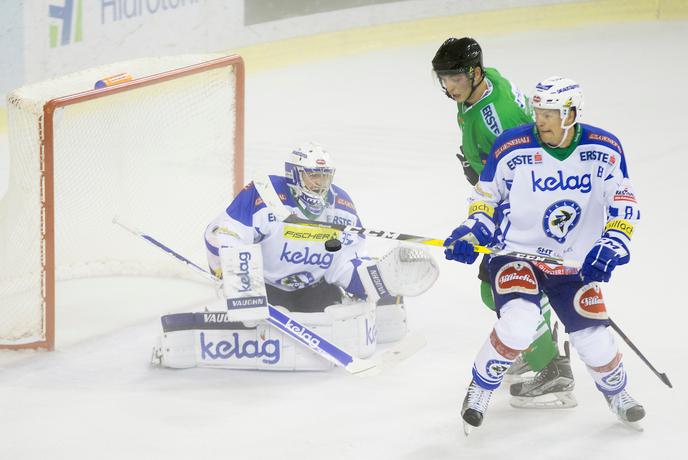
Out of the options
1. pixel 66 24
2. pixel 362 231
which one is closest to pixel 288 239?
pixel 362 231

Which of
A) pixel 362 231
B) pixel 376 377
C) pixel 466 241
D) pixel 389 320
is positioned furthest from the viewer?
pixel 389 320

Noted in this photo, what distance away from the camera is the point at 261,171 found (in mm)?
7238

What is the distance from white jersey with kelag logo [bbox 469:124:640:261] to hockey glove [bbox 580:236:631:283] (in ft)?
0.15

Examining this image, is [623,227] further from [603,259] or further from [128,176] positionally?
[128,176]

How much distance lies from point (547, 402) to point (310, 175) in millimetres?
1157

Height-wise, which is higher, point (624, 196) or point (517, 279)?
point (624, 196)

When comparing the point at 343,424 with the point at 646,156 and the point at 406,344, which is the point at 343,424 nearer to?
the point at 406,344

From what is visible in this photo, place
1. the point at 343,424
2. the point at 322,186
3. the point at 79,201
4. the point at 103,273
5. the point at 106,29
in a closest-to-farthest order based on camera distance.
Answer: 1. the point at 343,424
2. the point at 322,186
3. the point at 79,201
4. the point at 103,273
5. the point at 106,29

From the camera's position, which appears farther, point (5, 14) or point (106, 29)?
point (106, 29)

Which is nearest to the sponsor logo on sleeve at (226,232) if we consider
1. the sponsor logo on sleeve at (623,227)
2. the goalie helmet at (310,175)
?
the goalie helmet at (310,175)

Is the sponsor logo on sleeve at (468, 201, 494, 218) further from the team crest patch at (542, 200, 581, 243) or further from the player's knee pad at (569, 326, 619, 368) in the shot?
the player's knee pad at (569, 326, 619, 368)

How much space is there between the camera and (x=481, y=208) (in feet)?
12.8

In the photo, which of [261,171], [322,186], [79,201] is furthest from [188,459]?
[261,171]

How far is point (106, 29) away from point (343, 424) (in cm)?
460
